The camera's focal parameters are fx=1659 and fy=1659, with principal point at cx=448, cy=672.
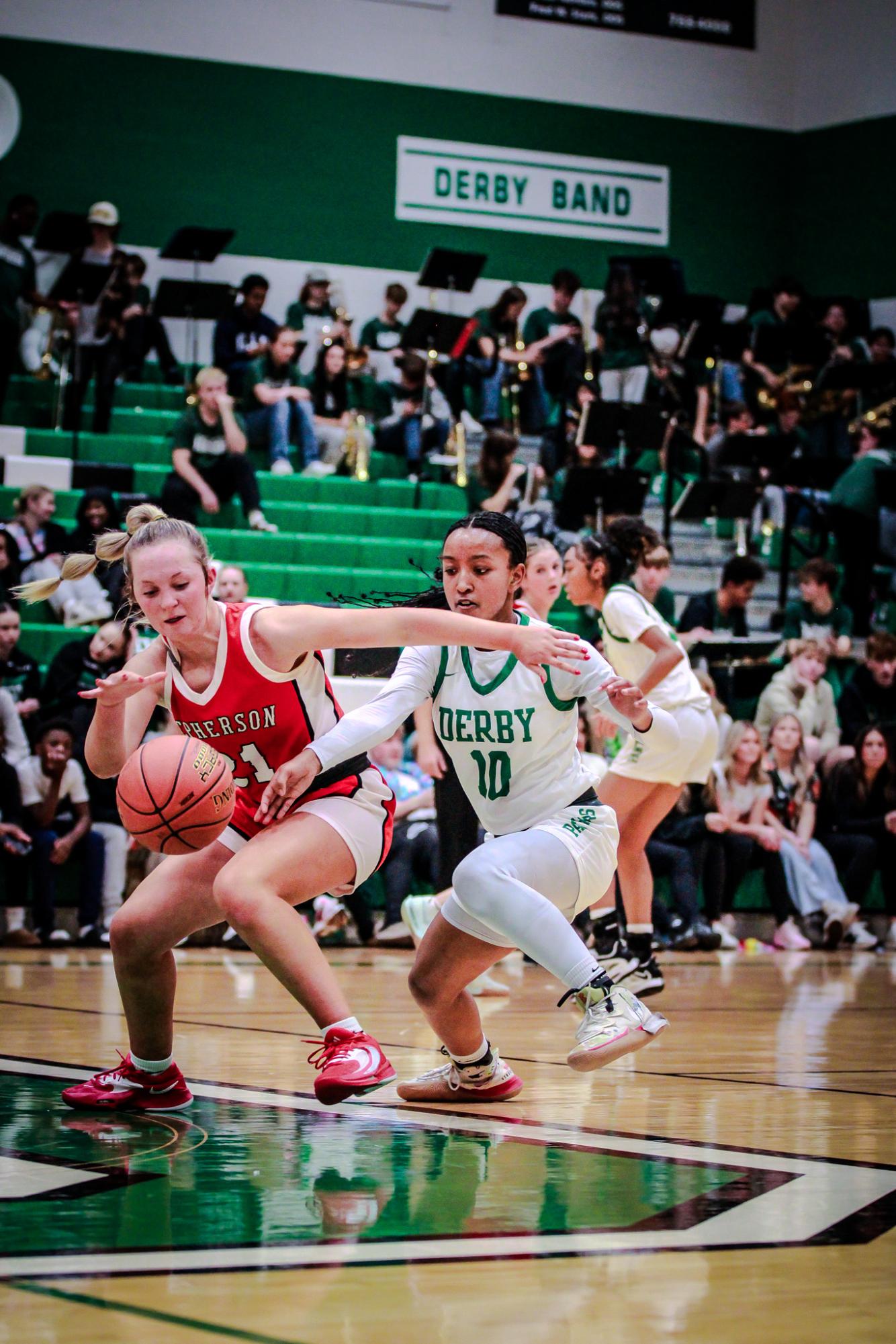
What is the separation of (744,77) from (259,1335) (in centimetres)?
1797

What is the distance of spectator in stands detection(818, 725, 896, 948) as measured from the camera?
32.7ft

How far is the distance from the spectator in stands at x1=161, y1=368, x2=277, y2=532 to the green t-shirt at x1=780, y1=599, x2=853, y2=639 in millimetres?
3778

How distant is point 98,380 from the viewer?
12.8 meters

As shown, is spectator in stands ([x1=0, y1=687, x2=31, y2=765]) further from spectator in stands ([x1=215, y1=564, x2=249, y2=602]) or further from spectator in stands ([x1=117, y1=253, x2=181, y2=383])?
spectator in stands ([x1=117, y1=253, x2=181, y2=383])

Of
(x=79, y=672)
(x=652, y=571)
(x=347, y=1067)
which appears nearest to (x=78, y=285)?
(x=79, y=672)

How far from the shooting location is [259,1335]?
7.01 feet

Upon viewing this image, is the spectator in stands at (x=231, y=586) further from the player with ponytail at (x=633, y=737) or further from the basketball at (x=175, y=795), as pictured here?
the basketball at (x=175, y=795)

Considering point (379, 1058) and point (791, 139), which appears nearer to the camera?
point (379, 1058)

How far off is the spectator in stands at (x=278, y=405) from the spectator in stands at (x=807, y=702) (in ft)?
14.8

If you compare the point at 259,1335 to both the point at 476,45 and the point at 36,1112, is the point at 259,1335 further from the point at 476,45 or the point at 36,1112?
the point at 476,45

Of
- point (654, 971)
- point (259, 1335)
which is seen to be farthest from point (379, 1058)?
point (654, 971)

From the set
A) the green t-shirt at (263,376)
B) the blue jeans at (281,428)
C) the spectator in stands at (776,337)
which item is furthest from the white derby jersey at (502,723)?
the spectator in stands at (776,337)

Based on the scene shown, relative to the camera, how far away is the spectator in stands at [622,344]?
48.1ft

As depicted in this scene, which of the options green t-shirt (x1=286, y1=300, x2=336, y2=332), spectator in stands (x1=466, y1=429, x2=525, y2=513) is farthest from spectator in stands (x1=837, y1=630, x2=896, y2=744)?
green t-shirt (x1=286, y1=300, x2=336, y2=332)
